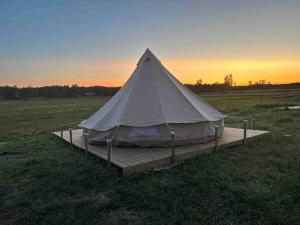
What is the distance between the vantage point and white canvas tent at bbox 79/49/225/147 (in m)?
6.92

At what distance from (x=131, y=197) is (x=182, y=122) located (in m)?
3.13

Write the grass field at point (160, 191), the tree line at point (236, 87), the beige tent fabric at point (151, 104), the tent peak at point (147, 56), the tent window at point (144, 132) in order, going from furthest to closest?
the tree line at point (236, 87), the tent peak at point (147, 56), the beige tent fabric at point (151, 104), the tent window at point (144, 132), the grass field at point (160, 191)

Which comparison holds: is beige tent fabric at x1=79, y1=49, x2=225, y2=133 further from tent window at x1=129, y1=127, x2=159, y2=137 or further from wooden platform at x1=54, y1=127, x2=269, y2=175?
wooden platform at x1=54, y1=127, x2=269, y2=175

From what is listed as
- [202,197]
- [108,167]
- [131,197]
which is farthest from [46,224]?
[202,197]

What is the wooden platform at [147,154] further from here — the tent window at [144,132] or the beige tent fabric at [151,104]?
the beige tent fabric at [151,104]

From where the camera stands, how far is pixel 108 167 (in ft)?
19.1

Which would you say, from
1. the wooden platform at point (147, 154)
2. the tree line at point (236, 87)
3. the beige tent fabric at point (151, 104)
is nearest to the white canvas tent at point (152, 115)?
the beige tent fabric at point (151, 104)

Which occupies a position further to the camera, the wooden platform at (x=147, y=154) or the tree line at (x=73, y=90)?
the tree line at (x=73, y=90)

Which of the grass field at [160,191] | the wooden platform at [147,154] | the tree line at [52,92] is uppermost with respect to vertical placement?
the tree line at [52,92]

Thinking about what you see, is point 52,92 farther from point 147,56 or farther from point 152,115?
point 152,115

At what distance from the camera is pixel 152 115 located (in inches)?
279

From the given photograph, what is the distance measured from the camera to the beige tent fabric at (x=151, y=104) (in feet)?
23.1

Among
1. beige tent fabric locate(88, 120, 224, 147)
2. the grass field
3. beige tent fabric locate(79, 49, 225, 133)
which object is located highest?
beige tent fabric locate(79, 49, 225, 133)

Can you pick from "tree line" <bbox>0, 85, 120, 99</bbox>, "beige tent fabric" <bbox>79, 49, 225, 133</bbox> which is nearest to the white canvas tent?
"beige tent fabric" <bbox>79, 49, 225, 133</bbox>
